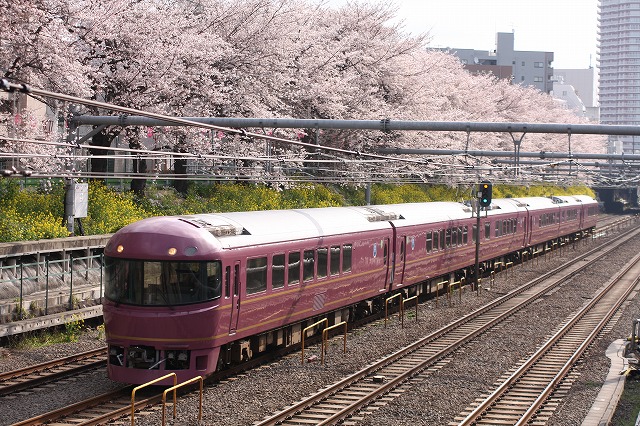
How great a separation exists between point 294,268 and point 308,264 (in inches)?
27.9

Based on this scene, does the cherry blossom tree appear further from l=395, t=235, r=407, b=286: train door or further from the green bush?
l=395, t=235, r=407, b=286: train door

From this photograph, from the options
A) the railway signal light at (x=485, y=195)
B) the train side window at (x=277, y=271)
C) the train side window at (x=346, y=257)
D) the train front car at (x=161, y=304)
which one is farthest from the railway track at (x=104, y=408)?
the railway signal light at (x=485, y=195)

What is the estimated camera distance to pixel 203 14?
31906 millimetres

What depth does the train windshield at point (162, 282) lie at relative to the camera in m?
14.8

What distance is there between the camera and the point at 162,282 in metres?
14.8

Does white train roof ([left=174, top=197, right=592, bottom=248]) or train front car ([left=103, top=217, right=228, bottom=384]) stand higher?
white train roof ([left=174, top=197, right=592, bottom=248])

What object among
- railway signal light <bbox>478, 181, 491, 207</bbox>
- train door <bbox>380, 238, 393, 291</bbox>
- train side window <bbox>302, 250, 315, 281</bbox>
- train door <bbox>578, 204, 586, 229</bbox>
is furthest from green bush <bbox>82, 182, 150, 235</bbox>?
train door <bbox>578, 204, 586, 229</bbox>

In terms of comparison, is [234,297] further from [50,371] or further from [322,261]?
[322,261]

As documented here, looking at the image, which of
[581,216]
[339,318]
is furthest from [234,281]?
[581,216]

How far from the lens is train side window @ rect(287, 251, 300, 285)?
17.9m

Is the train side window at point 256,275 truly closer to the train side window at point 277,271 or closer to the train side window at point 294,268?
the train side window at point 277,271

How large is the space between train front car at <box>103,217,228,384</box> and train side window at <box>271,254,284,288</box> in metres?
2.24

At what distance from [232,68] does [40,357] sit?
16.5 meters

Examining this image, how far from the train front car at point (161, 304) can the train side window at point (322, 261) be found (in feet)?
14.9
